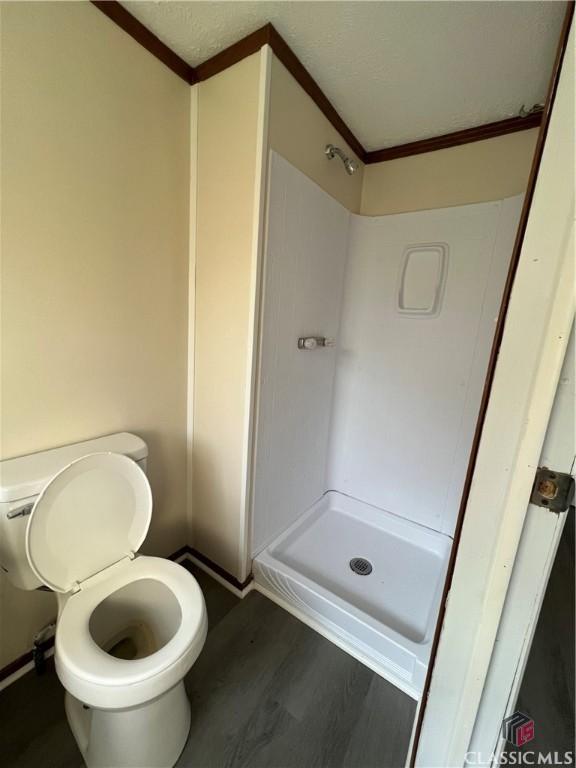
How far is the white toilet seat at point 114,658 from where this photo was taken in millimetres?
807

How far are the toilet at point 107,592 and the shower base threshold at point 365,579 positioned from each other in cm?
59

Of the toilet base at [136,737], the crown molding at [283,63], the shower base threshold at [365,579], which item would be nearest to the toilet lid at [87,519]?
the toilet base at [136,737]

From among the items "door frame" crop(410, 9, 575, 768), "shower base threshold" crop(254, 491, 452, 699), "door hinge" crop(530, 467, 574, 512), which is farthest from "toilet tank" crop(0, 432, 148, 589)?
"door hinge" crop(530, 467, 574, 512)

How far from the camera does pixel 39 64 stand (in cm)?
96

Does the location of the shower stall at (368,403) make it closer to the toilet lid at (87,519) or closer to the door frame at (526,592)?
the toilet lid at (87,519)

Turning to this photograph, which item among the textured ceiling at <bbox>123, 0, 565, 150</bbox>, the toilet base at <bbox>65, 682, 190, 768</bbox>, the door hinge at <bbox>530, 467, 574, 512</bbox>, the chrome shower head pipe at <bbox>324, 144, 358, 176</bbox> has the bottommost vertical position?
the toilet base at <bbox>65, 682, 190, 768</bbox>

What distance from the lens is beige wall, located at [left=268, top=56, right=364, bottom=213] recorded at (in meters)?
1.23

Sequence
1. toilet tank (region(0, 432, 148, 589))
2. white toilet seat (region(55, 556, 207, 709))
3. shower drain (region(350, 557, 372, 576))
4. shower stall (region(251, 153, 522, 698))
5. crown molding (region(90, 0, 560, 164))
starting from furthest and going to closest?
shower drain (region(350, 557, 372, 576)) < shower stall (region(251, 153, 522, 698)) < crown molding (region(90, 0, 560, 164)) < toilet tank (region(0, 432, 148, 589)) < white toilet seat (region(55, 556, 207, 709))

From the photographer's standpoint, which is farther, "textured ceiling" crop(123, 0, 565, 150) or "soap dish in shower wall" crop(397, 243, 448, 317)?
"soap dish in shower wall" crop(397, 243, 448, 317)

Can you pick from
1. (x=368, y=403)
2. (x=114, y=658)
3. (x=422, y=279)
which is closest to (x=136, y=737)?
(x=114, y=658)

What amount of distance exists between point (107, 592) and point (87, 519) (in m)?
0.24

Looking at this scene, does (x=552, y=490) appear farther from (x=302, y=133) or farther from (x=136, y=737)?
(x=302, y=133)

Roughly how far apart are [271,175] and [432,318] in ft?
3.66

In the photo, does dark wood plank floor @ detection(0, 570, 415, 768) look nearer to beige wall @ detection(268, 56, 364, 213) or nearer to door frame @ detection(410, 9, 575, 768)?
door frame @ detection(410, 9, 575, 768)
